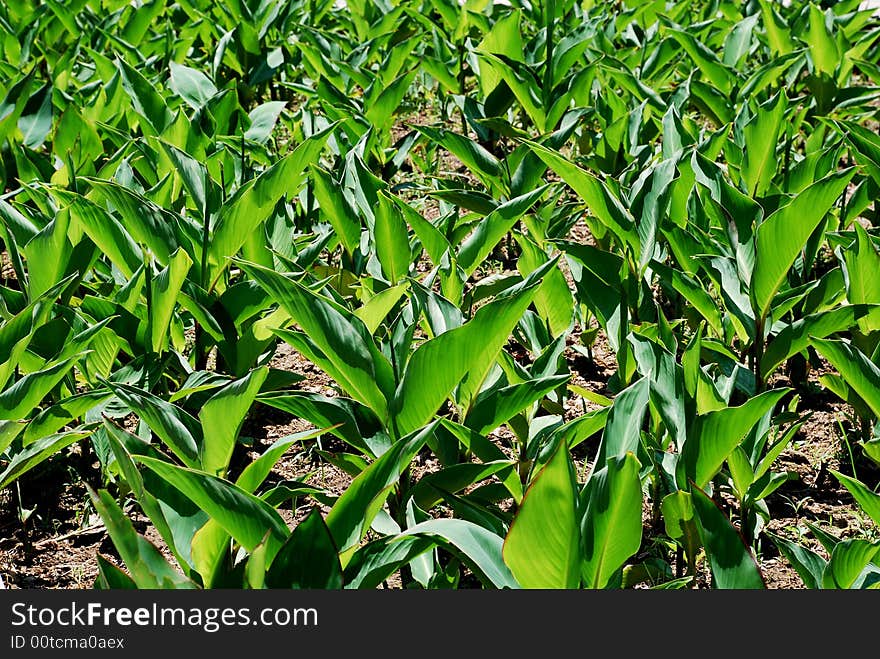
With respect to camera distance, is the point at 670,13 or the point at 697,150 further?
the point at 670,13

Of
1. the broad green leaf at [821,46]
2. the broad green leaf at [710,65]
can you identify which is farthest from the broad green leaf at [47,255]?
the broad green leaf at [821,46]

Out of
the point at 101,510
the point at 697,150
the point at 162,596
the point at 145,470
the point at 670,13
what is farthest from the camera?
the point at 670,13

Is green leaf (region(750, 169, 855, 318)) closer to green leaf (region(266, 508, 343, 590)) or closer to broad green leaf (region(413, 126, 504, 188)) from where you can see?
broad green leaf (region(413, 126, 504, 188))

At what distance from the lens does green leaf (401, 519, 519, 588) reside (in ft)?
5.25

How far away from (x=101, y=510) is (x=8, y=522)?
1020 millimetres

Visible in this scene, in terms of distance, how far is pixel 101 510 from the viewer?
1394 mm

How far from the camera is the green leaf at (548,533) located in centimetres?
143

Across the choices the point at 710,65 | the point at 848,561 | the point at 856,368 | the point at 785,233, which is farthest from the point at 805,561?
the point at 710,65

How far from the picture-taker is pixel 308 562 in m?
1.54

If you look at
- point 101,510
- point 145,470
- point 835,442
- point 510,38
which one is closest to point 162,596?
point 101,510

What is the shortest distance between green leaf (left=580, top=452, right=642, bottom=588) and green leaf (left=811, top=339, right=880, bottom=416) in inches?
26.8

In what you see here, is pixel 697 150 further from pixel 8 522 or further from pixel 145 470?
pixel 8 522

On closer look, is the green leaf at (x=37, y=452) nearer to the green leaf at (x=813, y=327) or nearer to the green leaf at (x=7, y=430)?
the green leaf at (x=7, y=430)

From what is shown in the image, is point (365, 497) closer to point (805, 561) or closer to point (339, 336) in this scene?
point (339, 336)
